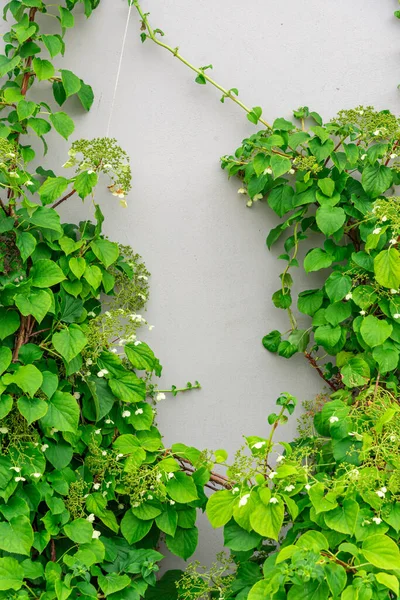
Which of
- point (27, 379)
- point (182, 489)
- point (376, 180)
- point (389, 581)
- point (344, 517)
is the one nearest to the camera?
point (389, 581)

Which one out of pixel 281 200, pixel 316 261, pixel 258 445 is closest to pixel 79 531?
pixel 258 445

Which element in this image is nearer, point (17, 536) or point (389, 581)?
point (389, 581)

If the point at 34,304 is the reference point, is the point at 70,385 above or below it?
below

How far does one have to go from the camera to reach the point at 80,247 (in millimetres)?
2176

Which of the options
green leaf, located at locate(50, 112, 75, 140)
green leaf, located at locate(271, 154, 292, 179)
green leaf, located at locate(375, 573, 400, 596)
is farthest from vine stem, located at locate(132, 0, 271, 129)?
green leaf, located at locate(375, 573, 400, 596)

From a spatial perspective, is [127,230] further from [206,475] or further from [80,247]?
[206,475]

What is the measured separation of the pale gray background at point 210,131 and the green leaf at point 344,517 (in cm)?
61

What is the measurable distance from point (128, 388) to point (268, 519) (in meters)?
0.57

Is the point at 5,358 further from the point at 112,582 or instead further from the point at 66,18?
the point at 66,18

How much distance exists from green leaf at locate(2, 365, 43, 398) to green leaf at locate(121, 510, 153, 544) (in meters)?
0.45

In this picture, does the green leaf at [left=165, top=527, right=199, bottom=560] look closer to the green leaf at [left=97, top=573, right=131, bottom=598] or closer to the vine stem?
the green leaf at [left=97, top=573, right=131, bottom=598]

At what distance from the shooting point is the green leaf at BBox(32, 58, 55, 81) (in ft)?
7.36

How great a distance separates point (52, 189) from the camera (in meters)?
2.15

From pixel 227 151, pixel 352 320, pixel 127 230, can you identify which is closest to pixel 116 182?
pixel 127 230
